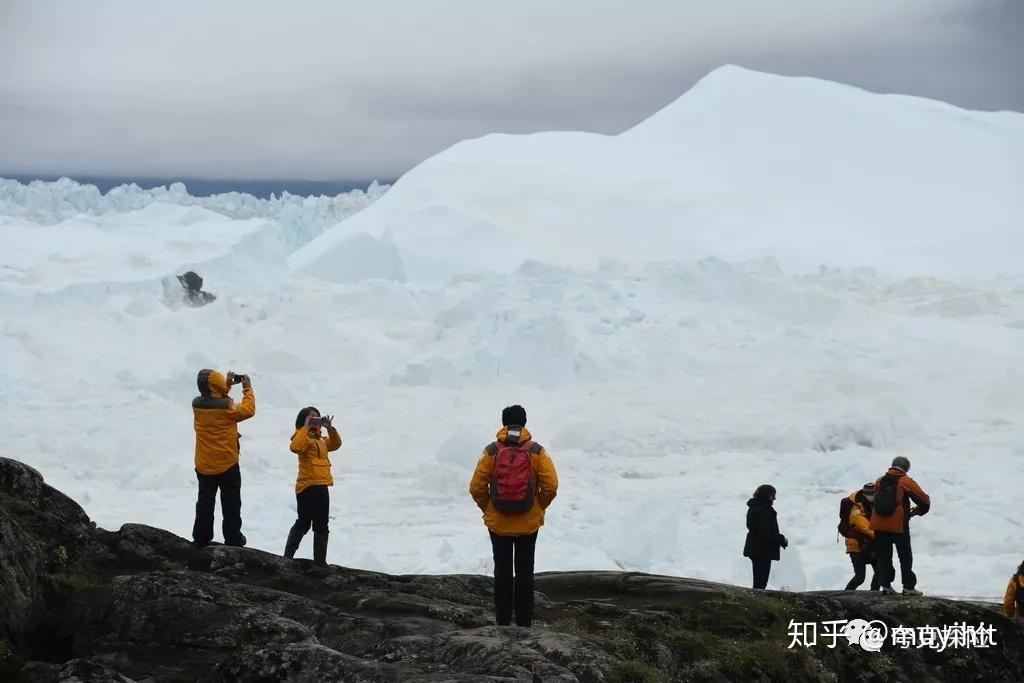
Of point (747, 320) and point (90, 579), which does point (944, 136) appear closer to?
point (747, 320)

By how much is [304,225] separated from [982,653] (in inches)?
2314

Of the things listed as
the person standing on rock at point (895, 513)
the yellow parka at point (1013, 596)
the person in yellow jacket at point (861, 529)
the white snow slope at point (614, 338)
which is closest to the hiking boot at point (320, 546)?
the person standing on rock at point (895, 513)

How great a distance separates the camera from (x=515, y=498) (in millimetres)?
5965

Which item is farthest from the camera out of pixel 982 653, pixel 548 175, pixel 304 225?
pixel 304 225

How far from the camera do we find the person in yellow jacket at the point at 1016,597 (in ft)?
24.9

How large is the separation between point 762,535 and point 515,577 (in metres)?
3.48

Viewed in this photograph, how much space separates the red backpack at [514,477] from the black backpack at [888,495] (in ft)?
11.5

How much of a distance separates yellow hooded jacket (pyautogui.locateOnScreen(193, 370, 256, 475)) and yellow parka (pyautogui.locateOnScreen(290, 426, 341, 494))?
1.22 feet

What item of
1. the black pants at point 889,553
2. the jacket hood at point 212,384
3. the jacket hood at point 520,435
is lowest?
the black pants at point 889,553

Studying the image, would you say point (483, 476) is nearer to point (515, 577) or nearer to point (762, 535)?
point (515, 577)

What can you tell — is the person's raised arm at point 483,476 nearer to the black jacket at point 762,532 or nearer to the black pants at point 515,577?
the black pants at point 515,577

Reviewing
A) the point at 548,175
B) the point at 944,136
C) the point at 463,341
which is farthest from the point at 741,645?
the point at 944,136

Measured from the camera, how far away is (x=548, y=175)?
44969mm

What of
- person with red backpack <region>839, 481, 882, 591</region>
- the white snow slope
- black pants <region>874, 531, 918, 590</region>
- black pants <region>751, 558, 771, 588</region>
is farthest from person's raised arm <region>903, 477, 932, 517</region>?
the white snow slope
